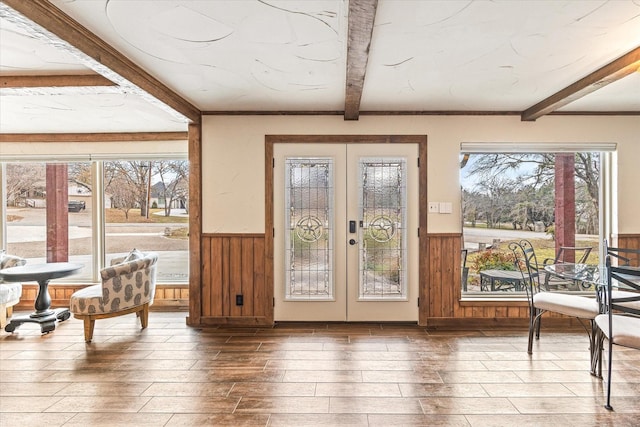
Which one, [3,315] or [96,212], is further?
[96,212]

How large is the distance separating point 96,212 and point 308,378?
156 inches

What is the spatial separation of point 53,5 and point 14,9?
23 centimetres

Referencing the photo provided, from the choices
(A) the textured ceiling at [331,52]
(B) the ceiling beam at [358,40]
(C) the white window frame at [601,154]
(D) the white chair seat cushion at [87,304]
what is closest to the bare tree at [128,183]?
(A) the textured ceiling at [331,52]

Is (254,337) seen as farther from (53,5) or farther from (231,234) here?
(53,5)

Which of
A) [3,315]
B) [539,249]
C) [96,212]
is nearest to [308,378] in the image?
[539,249]

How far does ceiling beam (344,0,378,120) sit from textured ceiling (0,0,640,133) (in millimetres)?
87

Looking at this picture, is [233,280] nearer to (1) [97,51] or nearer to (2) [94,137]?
(1) [97,51]

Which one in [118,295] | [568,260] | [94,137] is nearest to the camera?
[118,295]

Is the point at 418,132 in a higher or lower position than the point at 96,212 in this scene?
higher

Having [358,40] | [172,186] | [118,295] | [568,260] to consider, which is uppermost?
[358,40]

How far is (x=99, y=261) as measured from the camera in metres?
5.05

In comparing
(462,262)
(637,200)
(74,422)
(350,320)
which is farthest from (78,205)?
(637,200)

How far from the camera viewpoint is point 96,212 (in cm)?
504

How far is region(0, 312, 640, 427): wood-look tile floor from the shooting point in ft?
7.60
